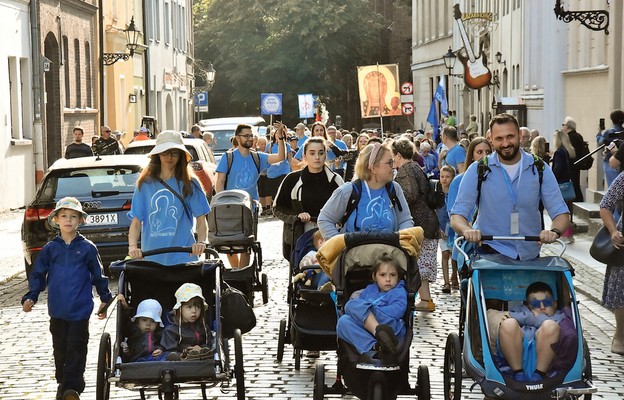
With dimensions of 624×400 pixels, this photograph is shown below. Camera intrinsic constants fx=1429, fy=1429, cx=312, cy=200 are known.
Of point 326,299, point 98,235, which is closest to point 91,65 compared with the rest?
point 98,235

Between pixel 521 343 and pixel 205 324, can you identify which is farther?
pixel 205 324

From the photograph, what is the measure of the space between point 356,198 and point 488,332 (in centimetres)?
198

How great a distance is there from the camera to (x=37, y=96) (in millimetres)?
30781

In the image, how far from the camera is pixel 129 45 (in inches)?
1454

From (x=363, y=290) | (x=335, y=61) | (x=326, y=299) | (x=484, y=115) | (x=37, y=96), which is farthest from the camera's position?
→ (x=335, y=61)

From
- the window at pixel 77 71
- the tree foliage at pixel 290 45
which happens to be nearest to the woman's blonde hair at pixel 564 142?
the window at pixel 77 71

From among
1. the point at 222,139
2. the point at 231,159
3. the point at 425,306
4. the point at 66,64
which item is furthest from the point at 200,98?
the point at 425,306

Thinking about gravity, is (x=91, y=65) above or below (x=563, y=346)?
above

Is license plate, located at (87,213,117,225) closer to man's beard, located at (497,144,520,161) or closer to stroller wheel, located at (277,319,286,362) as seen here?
stroller wheel, located at (277,319,286,362)

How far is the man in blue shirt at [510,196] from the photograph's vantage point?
28.7 feet

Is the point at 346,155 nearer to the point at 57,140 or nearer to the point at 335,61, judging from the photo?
the point at 57,140

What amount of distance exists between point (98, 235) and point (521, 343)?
896 centimetres

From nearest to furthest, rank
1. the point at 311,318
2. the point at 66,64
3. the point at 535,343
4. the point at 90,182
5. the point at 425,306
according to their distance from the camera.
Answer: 1. the point at 535,343
2. the point at 311,318
3. the point at 425,306
4. the point at 90,182
5. the point at 66,64

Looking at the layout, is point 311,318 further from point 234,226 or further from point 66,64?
point 66,64
